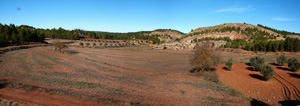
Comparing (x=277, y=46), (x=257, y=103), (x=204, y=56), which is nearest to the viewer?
(x=257, y=103)

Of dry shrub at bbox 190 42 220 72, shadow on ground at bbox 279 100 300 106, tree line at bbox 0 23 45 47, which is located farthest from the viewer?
tree line at bbox 0 23 45 47

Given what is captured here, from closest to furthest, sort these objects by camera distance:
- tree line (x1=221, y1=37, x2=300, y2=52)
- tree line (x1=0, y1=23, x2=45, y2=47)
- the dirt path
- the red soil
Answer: the dirt path → the red soil → tree line (x1=221, y1=37, x2=300, y2=52) → tree line (x1=0, y1=23, x2=45, y2=47)

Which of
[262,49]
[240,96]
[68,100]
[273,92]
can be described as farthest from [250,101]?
[262,49]

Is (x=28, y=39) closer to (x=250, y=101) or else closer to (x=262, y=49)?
(x=250, y=101)

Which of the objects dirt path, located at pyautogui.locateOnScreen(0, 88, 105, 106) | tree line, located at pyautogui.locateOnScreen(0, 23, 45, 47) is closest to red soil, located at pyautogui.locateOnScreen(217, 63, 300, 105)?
dirt path, located at pyautogui.locateOnScreen(0, 88, 105, 106)

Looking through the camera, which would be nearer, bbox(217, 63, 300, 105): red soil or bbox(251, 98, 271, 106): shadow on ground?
bbox(251, 98, 271, 106): shadow on ground

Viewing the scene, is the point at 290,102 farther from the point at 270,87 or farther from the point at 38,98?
the point at 38,98

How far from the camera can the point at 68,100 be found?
12.8m

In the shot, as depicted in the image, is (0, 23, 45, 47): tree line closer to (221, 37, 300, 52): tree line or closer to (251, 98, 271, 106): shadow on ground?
(251, 98, 271, 106): shadow on ground

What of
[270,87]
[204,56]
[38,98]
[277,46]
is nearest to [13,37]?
[38,98]

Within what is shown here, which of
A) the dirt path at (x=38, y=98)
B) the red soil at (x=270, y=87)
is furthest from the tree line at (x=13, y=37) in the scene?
the red soil at (x=270, y=87)

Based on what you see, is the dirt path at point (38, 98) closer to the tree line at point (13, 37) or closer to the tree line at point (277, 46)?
the tree line at point (13, 37)

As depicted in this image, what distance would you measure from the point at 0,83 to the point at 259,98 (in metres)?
27.5

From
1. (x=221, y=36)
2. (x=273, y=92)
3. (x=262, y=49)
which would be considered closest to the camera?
(x=273, y=92)
